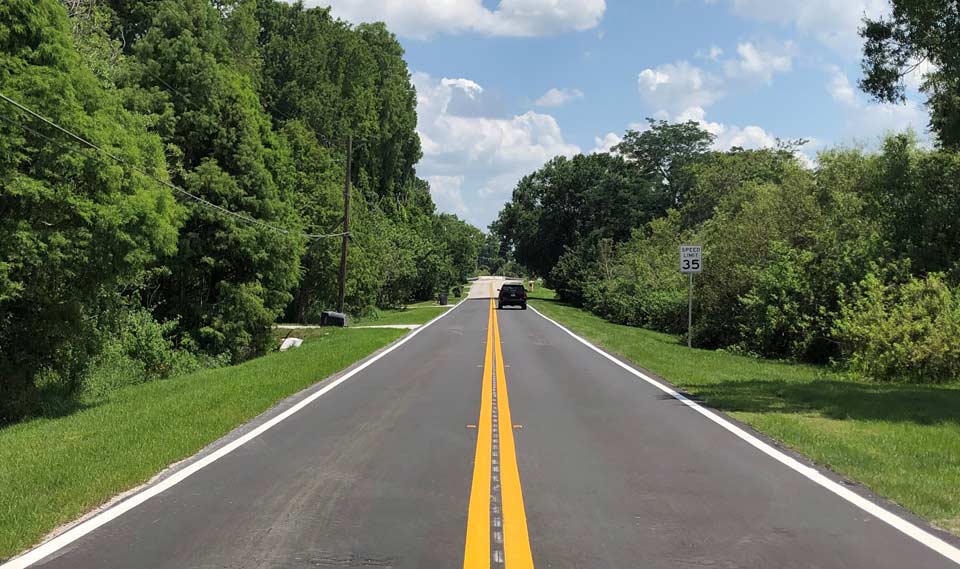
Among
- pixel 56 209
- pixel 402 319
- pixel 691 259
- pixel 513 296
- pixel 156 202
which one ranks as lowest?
pixel 402 319

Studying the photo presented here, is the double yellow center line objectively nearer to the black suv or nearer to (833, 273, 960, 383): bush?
(833, 273, 960, 383): bush

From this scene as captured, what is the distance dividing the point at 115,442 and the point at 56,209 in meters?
7.45

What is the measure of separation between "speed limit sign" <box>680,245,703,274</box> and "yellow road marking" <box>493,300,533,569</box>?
11.9m

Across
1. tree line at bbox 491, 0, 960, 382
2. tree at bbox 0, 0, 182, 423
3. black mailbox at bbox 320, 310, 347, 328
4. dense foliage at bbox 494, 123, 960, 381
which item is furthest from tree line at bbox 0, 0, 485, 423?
dense foliage at bbox 494, 123, 960, 381

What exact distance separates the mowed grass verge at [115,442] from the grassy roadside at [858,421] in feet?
21.9

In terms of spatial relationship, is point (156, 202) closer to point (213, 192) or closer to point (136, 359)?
point (136, 359)

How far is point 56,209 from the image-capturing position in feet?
44.4

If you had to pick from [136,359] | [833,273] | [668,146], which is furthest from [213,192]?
[668,146]

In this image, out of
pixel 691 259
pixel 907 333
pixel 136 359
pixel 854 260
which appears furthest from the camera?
pixel 136 359

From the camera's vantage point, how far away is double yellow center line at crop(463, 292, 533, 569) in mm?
4562

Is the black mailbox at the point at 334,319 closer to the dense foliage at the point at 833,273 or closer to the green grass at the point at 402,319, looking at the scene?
the green grass at the point at 402,319

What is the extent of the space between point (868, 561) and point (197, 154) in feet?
98.4

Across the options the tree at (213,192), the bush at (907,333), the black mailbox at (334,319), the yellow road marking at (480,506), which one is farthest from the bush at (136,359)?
the bush at (907,333)

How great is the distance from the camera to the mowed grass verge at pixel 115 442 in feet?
18.4
